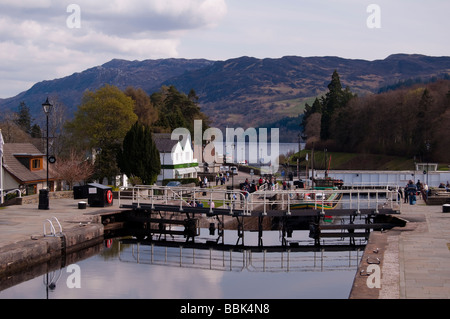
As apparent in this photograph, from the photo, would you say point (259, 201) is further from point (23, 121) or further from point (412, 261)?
point (23, 121)

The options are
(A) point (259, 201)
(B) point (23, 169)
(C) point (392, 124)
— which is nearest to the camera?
(A) point (259, 201)

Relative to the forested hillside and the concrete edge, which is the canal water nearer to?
the concrete edge

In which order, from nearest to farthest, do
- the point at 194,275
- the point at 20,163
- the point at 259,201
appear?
the point at 194,275 → the point at 259,201 → the point at 20,163

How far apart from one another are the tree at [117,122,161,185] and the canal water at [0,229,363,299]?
31.4m

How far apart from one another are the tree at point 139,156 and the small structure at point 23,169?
28.4 feet

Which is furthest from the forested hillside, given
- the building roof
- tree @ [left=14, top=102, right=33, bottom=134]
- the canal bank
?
the canal bank

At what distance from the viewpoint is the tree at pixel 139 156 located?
69000 mm

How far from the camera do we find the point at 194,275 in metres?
29.1

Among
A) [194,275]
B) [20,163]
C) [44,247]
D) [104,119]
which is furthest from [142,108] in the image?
[194,275]

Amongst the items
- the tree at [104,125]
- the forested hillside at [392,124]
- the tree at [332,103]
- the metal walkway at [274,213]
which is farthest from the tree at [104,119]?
the tree at [332,103]

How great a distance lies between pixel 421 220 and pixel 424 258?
13269mm

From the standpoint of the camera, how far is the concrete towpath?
18656mm

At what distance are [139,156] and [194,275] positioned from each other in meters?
41.2

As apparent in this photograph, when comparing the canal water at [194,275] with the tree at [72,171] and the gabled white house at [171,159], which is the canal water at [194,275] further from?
the gabled white house at [171,159]
